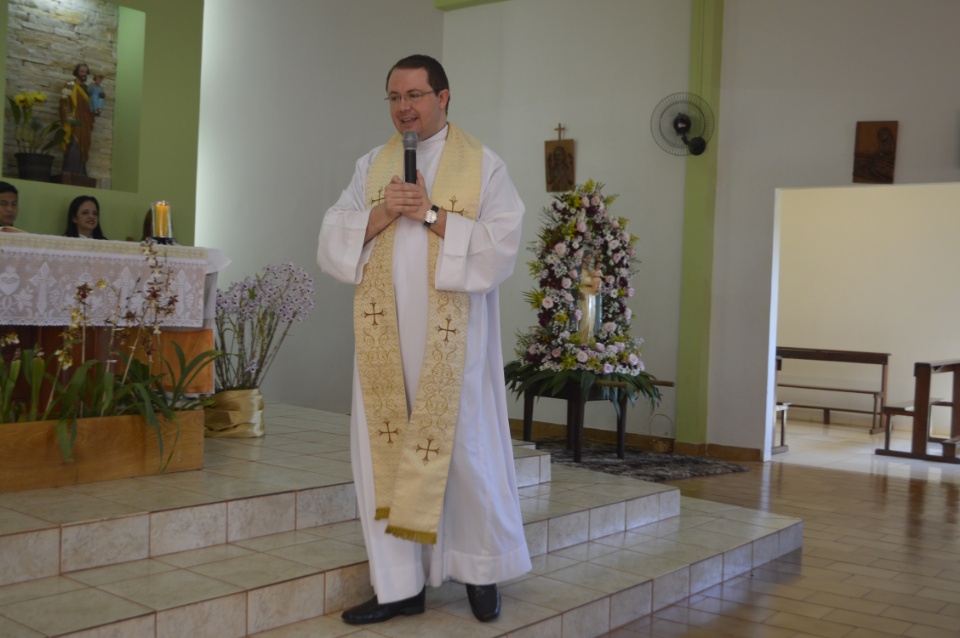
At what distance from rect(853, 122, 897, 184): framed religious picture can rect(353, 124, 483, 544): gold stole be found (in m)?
5.06

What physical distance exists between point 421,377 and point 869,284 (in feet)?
30.4

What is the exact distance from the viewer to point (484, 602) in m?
3.16

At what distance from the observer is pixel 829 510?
595 cm

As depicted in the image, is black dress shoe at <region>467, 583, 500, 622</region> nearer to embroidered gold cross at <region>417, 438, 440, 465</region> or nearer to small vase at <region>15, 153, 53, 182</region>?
embroidered gold cross at <region>417, 438, 440, 465</region>

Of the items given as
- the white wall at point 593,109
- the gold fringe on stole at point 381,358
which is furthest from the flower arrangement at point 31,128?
the gold fringe on stole at point 381,358

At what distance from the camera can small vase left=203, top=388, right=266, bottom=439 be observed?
5133 millimetres

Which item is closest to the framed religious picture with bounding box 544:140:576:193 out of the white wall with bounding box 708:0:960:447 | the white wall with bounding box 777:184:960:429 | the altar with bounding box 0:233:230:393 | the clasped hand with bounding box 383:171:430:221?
the white wall with bounding box 708:0:960:447

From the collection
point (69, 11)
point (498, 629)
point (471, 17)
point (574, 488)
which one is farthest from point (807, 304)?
point (498, 629)

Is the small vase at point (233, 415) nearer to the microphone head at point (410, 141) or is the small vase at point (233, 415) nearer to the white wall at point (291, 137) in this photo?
the microphone head at point (410, 141)

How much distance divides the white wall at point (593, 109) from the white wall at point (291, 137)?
993 millimetres

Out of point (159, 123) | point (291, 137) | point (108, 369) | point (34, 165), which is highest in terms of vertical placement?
point (291, 137)

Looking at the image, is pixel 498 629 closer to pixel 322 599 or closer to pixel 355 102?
pixel 322 599

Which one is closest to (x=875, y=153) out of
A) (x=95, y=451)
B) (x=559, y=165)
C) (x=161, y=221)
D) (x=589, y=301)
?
(x=589, y=301)

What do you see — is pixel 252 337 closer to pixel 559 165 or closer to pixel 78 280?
pixel 78 280
